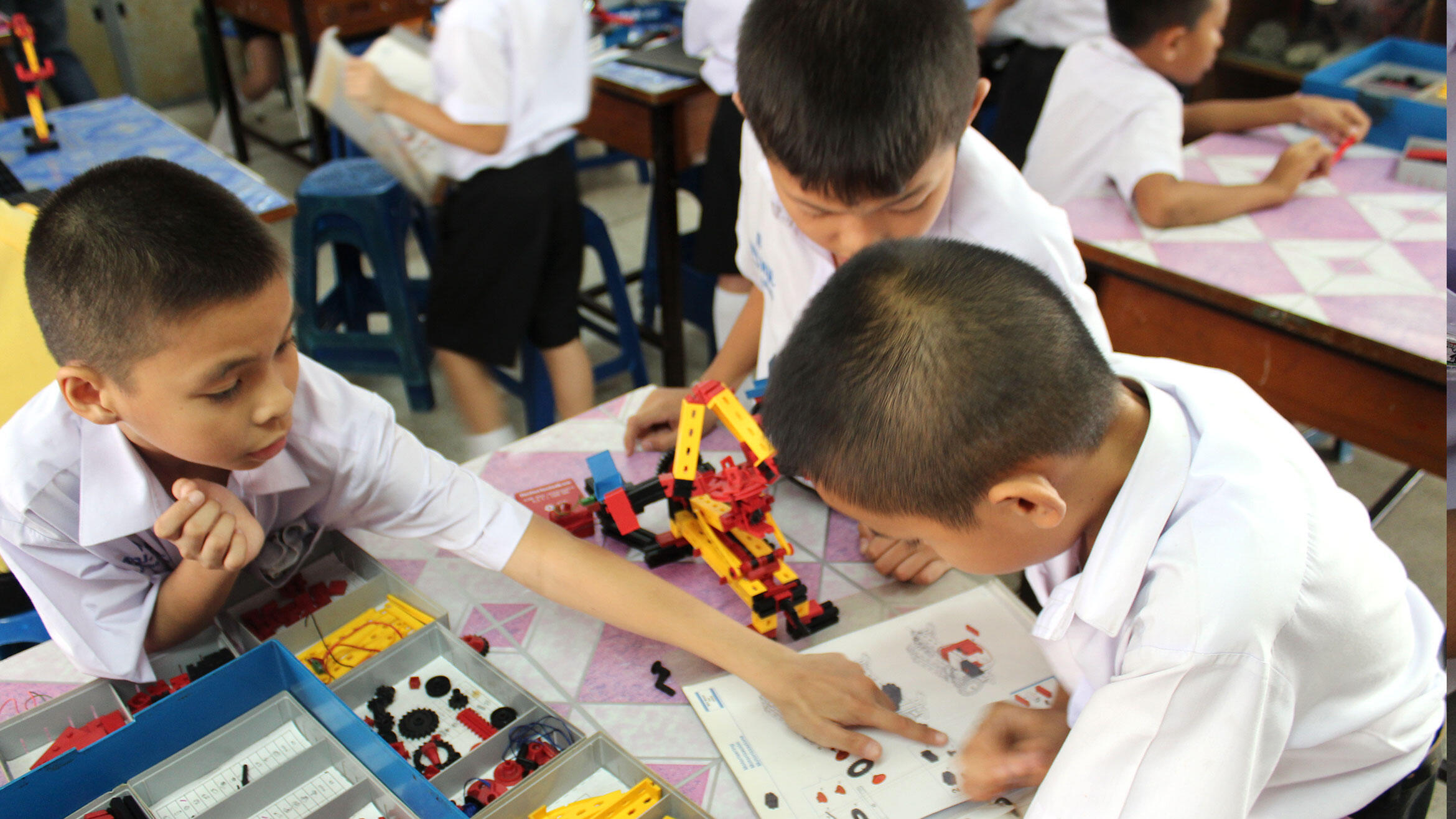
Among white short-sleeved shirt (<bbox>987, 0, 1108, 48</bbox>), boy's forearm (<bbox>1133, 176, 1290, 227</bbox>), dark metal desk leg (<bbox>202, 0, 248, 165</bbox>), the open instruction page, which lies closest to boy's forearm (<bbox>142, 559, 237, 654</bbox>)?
the open instruction page

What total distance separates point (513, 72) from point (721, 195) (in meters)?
→ 0.59

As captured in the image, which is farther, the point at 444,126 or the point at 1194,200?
the point at 444,126

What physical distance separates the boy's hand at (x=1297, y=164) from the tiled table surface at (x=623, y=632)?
136 centimetres

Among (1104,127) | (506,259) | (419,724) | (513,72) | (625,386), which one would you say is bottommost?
(625,386)

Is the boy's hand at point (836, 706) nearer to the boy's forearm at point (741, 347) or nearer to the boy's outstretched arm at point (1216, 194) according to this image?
the boy's forearm at point (741, 347)

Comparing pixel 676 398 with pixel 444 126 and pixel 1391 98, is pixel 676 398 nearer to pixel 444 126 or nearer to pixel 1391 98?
pixel 444 126

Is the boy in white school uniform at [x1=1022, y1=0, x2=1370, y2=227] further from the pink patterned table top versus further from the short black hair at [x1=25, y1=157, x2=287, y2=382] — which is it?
the short black hair at [x1=25, y1=157, x2=287, y2=382]

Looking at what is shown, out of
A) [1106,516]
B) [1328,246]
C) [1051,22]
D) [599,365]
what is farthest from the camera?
[599,365]

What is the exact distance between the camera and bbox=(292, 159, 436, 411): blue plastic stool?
2.57m

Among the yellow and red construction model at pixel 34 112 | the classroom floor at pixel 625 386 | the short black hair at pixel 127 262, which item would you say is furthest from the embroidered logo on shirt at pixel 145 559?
the yellow and red construction model at pixel 34 112

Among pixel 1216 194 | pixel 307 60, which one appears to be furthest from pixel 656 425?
Answer: pixel 307 60

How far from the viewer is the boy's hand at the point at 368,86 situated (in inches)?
88.2

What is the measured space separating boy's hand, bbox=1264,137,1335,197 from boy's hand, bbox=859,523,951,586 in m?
1.36

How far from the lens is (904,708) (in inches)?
40.9
